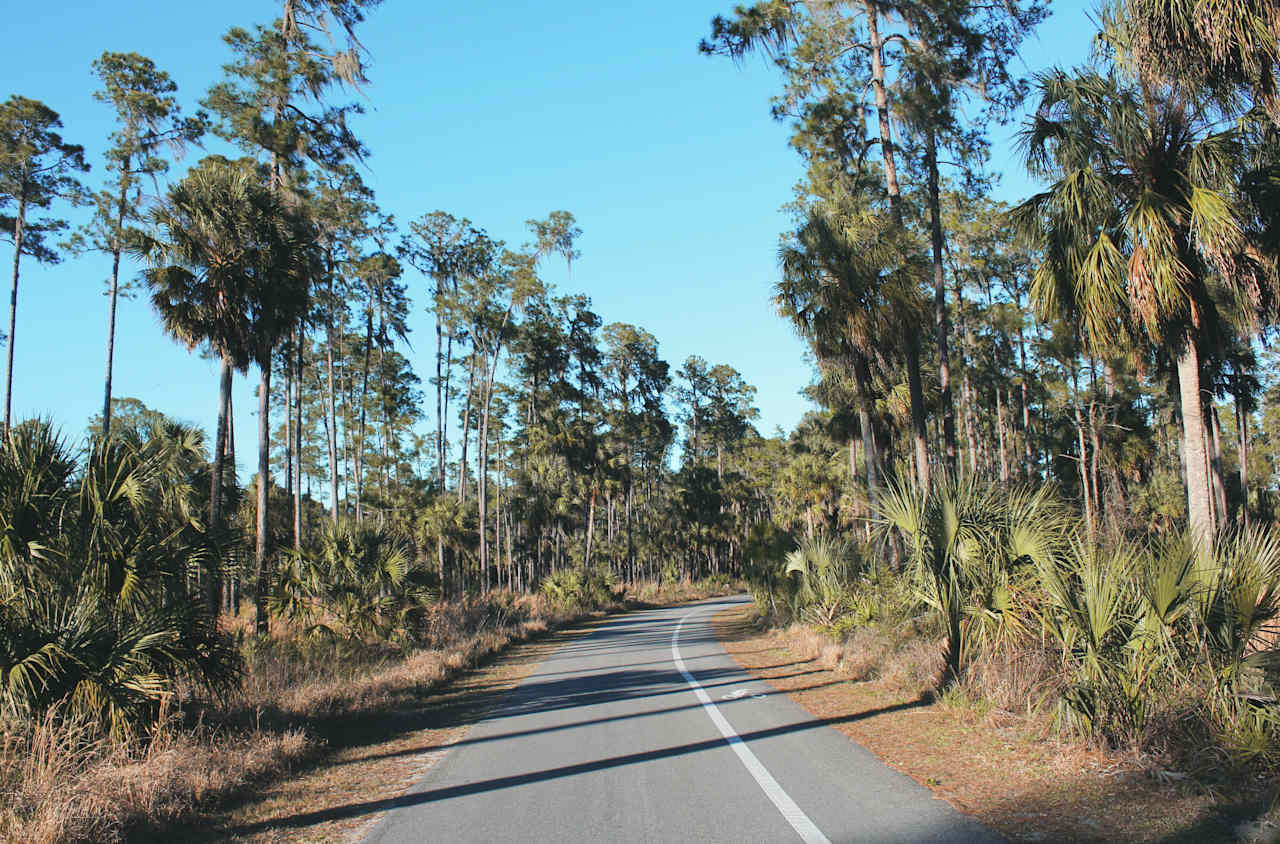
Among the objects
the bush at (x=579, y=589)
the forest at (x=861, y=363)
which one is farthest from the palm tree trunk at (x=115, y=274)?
the bush at (x=579, y=589)

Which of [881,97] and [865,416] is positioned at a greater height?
[881,97]

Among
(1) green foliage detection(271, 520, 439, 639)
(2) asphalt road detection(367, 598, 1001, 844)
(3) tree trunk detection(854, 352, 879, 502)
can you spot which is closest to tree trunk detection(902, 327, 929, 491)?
(3) tree trunk detection(854, 352, 879, 502)

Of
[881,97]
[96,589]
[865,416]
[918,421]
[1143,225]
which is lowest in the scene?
[96,589]

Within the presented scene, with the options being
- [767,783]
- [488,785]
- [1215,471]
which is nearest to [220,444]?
[488,785]

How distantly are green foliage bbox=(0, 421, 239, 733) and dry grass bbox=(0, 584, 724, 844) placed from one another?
37 cm

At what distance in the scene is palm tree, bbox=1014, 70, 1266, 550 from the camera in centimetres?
959

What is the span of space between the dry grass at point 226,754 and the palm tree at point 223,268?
6.03 m

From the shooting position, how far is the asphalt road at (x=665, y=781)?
5555mm

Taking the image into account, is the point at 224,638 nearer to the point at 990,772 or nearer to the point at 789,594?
the point at 990,772

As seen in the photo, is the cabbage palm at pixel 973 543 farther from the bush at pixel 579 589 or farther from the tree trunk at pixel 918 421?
the bush at pixel 579 589

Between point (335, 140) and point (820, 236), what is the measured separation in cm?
1403

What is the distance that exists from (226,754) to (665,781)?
410 cm

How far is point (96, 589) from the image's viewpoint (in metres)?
7.99

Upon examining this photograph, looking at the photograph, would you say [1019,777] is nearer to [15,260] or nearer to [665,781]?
[665,781]
